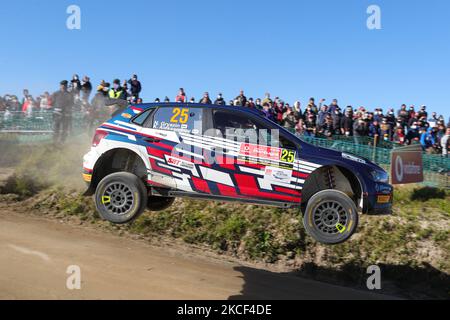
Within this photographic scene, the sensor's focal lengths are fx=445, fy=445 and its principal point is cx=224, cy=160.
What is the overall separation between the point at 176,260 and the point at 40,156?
22.9 ft

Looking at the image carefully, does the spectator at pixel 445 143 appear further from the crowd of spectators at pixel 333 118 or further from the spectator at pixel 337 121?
the spectator at pixel 337 121

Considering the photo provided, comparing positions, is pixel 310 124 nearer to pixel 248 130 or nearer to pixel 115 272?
pixel 248 130

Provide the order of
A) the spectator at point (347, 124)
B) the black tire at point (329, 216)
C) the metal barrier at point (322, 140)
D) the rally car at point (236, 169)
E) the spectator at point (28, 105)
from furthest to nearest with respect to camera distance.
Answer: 1. the spectator at point (28, 105)
2. the spectator at point (347, 124)
3. the metal barrier at point (322, 140)
4. the rally car at point (236, 169)
5. the black tire at point (329, 216)

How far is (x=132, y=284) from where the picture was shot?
7.55m

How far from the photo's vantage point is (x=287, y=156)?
6758 mm

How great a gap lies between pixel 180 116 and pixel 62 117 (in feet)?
30.9

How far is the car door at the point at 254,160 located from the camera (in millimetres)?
6766

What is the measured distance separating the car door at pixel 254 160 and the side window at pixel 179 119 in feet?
1.05

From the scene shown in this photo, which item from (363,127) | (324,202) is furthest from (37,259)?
(363,127)

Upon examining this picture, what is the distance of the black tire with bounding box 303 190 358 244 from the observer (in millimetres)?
6609

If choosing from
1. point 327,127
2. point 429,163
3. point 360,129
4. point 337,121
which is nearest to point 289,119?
point 327,127

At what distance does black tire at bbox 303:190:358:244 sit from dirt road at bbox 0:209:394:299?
79.9 inches

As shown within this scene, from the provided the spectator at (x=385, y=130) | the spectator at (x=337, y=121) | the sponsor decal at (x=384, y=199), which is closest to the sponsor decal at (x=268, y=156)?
the sponsor decal at (x=384, y=199)
